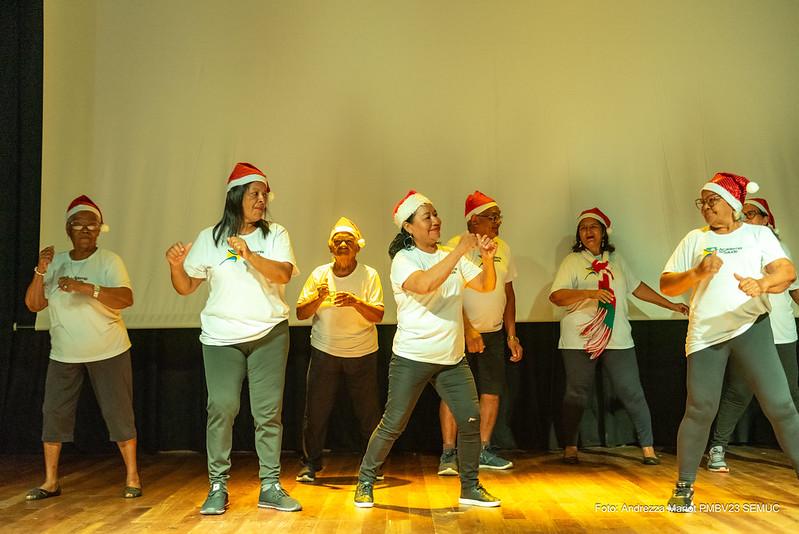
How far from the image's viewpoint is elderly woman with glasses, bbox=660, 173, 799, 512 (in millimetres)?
3693

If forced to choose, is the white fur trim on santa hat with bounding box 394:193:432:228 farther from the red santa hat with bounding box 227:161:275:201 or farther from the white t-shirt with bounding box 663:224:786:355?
the white t-shirt with bounding box 663:224:786:355

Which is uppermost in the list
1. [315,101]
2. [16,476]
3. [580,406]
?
[315,101]

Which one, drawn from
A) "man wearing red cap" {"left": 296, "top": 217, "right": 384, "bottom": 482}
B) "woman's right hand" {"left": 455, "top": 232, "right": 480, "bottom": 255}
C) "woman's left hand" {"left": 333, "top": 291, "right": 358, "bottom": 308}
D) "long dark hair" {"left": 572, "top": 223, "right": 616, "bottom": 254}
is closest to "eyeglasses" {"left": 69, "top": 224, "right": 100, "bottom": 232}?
"man wearing red cap" {"left": 296, "top": 217, "right": 384, "bottom": 482}

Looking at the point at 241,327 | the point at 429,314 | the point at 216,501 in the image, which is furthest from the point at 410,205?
the point at 216,501

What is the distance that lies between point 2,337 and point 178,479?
1857mm

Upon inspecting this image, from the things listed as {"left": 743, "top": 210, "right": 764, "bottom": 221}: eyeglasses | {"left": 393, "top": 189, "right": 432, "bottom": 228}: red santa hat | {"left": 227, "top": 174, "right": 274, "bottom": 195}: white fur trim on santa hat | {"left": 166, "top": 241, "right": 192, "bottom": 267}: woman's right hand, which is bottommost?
{"left": 166, "top": 241, "right": 192, "bottom": 267}: woman's right hand

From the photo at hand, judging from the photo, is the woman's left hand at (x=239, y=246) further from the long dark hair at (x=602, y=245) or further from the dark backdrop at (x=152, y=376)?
the long dark hair at (x=602, y=245)

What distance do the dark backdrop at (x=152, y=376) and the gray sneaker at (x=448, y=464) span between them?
2.60ft

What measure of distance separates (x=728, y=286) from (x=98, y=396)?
3213mm

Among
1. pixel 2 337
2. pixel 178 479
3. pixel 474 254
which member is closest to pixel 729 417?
pixel 474 254

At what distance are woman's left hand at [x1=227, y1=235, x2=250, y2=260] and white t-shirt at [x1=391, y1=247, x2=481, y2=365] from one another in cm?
69

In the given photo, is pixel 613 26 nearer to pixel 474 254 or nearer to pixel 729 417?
pixel 474 254

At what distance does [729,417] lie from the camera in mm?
5031

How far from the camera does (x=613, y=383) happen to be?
538 cm
